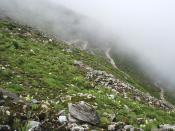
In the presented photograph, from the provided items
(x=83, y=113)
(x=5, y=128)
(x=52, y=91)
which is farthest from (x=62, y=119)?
(x=52, y=91)

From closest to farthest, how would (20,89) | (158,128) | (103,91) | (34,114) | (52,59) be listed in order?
(34,114), (158,128), (20,89), (103,91), (52,59)

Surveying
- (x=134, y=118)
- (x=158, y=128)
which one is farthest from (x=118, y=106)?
(x=158, y=128)

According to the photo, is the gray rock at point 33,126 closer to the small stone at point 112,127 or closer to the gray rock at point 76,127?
the gray rock at point 76,127

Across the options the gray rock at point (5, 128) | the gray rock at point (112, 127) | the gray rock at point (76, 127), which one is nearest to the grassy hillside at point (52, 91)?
the gray rock at point (5, 128)

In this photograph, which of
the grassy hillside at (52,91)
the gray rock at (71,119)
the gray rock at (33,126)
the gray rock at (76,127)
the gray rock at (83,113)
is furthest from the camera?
the grassy hillside at (52,91)

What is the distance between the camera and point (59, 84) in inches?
1359

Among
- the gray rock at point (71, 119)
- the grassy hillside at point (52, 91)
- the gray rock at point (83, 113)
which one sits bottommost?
the grassy hillside at point (52, 91)

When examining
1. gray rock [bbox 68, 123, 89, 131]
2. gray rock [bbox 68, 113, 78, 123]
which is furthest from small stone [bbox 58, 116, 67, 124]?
gray rock [bbox 68, 123, 89, 131]

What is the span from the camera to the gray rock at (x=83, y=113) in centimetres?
2075

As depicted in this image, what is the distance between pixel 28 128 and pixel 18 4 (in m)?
177

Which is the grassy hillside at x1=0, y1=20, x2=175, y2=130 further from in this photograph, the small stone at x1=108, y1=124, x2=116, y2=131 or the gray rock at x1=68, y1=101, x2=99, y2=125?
the small stone at x1=108, y1=124, x2=116, y2=131

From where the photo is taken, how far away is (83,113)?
2102 cm

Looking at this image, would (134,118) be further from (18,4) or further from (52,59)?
(18,4)

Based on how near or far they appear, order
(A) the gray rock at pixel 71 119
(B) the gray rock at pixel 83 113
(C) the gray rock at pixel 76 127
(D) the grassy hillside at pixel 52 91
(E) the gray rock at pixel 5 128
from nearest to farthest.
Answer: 1. (E) the gray rock at pixel 5 128
2. (C) the gray rock at pixel 76 127
3. (A) the gray rock at pixel 71 119
4. (B) the gray rock at pixel 83 113
5. (D) the grassy hillside at pixel 52 91
